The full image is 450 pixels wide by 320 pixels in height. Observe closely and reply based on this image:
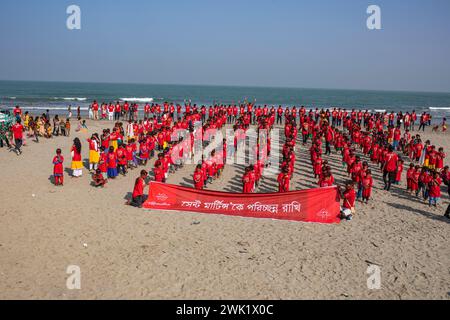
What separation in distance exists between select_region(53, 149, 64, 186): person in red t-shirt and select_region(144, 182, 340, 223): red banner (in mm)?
4215

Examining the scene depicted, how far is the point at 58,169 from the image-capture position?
14297 mm

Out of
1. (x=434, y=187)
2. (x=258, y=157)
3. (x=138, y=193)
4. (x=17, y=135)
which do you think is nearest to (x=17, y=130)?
(x=17, y=135)

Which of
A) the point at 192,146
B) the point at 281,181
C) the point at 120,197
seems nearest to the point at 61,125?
the point at 192,146

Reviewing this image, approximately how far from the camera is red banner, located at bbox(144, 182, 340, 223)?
11.6 meters

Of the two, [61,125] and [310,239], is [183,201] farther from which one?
[61,125]

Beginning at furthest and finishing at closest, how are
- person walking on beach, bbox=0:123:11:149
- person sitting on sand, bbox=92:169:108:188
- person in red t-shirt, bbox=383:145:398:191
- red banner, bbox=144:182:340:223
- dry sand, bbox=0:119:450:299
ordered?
person walking on beach, bbox=0:123:11:149 < person in red t-shirt, bbox=383:145:398:191 < person sitting on sand, bbox=92:169:108:188 < red banner, bbox=144:182:340:223 < dry sand, bbox=0:119:450:299

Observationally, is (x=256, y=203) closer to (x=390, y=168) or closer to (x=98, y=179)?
(x=98, y=179)

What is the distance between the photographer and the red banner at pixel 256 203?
37.9ft

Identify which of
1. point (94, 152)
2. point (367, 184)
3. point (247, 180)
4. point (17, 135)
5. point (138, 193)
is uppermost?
point (17, 135)

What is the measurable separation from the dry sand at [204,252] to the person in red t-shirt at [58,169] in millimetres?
660

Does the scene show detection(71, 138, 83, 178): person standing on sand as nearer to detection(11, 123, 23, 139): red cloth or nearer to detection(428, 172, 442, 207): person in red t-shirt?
detection(11, 123, 23, 139): red cloth

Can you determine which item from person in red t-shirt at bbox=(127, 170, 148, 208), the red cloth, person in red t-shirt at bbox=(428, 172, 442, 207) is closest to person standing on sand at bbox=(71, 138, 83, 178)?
person in red t-shirt at bbox=(127, 170, 148, 208)

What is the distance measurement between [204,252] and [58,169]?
762 centimetres

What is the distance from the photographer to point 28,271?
27.0 feet
